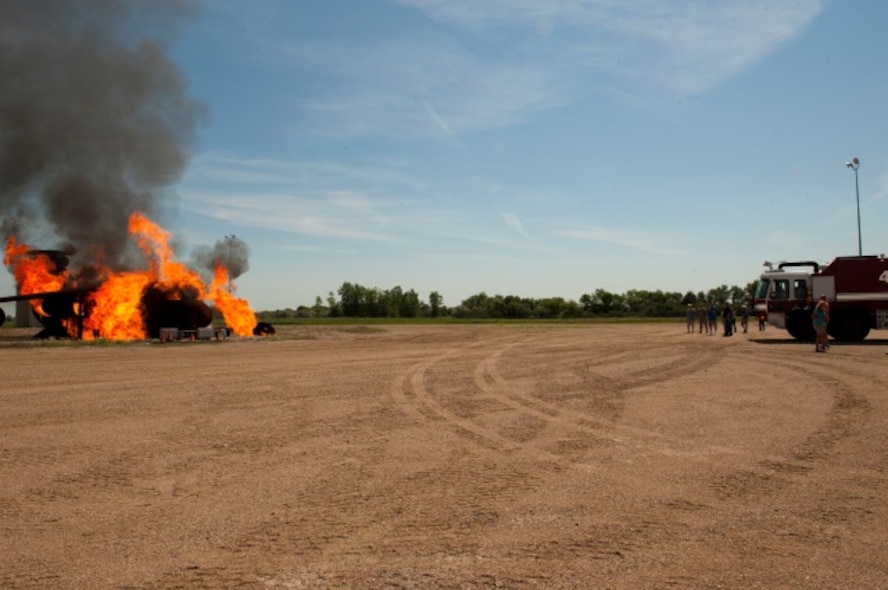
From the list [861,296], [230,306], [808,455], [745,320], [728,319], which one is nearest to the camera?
[808,455]

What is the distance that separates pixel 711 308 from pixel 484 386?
82.9 ft

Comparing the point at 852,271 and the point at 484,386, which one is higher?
the point at 852,271

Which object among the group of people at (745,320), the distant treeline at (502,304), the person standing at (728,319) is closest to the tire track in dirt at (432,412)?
the group of people at (745,320)

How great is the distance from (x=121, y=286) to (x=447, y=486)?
30.8m

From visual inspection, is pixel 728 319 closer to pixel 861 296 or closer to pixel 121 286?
pixel 861 296

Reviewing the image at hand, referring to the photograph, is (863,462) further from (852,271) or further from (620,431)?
(852,271)

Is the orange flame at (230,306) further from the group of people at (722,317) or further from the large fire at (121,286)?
the group of people at (722,317)

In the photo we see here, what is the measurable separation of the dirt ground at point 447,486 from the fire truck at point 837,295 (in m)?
14.0

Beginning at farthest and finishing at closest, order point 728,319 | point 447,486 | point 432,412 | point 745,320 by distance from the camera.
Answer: point 745,320 < point 728,319 < point 432,412 < point 447,486

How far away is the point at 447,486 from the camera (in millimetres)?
6156

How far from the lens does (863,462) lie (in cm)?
689

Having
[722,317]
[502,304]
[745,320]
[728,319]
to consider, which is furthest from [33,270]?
[502,304]

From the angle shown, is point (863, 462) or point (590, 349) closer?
point (863, 462)

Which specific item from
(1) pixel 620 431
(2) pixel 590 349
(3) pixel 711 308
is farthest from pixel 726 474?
(3) pixel 711 308
